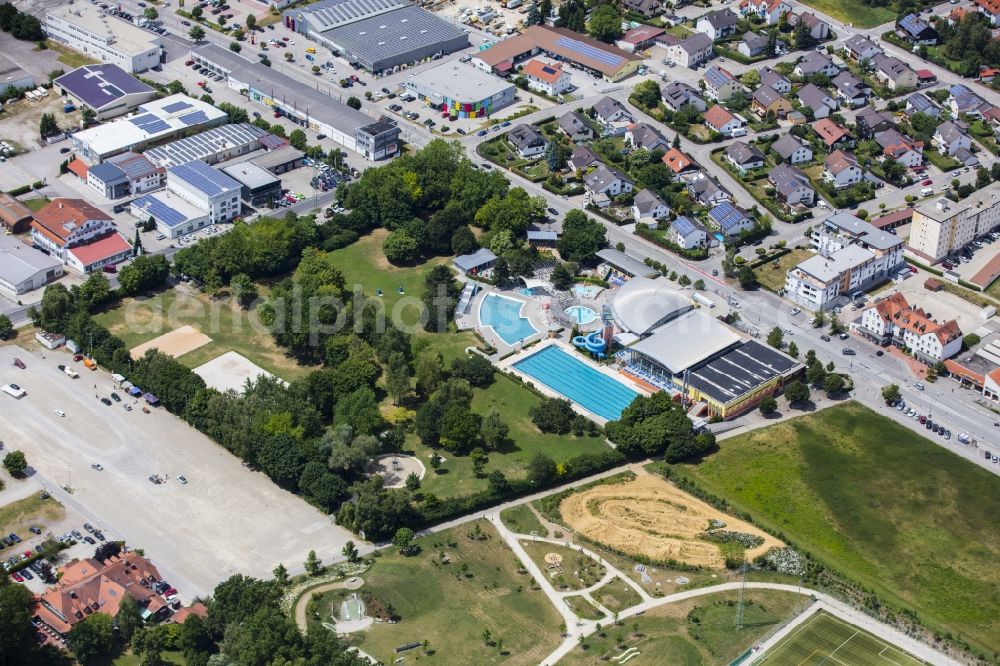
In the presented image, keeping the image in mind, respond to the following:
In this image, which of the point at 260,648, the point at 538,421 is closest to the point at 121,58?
the point at 538,421

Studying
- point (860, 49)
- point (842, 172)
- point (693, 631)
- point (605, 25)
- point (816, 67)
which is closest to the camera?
point (693, 631)

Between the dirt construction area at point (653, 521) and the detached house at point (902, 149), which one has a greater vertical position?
the detached house at point (902, 149)

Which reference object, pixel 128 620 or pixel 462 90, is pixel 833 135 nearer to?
pixel 462 90

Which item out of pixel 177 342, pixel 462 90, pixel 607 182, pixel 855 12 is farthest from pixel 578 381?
pixel 855 12

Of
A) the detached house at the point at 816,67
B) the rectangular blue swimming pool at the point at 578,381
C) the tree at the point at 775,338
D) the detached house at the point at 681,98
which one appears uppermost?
the detached house at the point at 816,67

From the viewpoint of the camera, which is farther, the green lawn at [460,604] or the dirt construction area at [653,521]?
the dirt construction area at [653,521]

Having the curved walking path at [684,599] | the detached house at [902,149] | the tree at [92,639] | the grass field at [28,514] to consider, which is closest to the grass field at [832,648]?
the curved walking path at [684,599]

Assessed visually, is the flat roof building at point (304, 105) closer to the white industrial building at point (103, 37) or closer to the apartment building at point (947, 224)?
the white industrial building at point (103, 37)

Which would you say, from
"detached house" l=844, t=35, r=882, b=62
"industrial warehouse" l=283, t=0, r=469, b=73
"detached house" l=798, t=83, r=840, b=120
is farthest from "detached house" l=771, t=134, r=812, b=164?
"industrial warehouse" l=283, t=0, r=469, b=73
